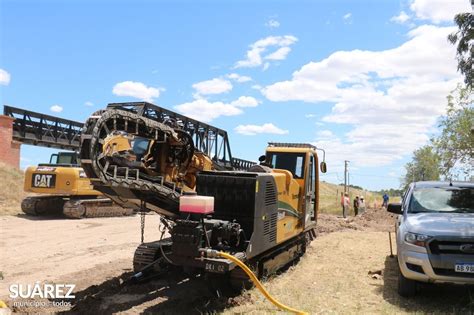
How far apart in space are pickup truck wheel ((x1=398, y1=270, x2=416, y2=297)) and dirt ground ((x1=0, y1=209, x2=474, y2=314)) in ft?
0.35

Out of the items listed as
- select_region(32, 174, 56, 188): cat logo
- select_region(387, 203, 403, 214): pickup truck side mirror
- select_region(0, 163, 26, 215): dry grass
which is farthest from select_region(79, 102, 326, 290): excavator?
select_region(0, 163, 26, 215): dry grass

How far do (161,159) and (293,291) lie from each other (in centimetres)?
332

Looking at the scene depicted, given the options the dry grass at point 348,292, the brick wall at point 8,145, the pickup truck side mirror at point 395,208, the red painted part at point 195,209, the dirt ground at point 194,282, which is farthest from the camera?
the brick wall at point 8,145

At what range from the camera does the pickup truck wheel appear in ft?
23.2

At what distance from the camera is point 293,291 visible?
25.1ft

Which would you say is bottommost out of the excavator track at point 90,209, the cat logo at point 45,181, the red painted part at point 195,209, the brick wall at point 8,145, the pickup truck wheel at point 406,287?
the pickup truck wheel at point 406,287

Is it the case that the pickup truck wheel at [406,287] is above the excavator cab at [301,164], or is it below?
below

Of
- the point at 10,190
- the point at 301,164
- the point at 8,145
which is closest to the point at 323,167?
the point at 301,164

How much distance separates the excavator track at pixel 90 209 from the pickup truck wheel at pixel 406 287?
12.8 m

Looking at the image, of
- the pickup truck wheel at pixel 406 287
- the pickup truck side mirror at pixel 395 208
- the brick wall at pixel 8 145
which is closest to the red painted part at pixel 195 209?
the pickup truck wheel at pixel 406 287

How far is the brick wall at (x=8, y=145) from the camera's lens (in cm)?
2477

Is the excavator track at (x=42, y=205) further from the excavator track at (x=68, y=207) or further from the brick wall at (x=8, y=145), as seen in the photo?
the brick wall at (x=8, y=145)

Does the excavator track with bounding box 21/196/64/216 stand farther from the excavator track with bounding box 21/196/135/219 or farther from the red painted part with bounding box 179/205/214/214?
the red painted part with bounding box 179/205/214/214

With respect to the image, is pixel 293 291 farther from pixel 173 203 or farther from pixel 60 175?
pixel 60 175
